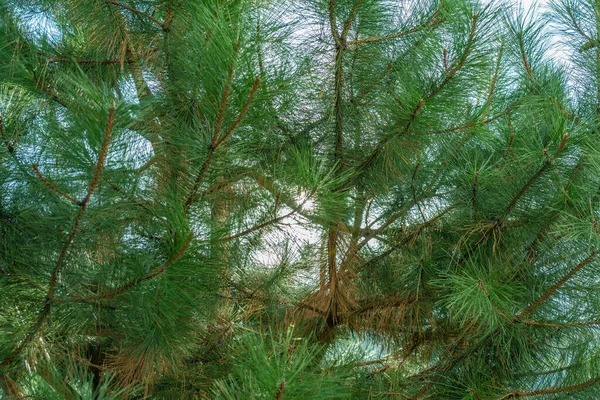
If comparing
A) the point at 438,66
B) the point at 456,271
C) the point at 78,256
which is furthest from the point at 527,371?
the point at 78,256

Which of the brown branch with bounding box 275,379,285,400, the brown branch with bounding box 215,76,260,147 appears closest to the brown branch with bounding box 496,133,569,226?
the brown branch with bounding box 215,76,260,147

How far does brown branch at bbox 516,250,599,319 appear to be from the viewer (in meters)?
2.13

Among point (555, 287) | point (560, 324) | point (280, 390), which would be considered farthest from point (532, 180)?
point (280, 390)

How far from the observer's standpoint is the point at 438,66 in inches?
85.7

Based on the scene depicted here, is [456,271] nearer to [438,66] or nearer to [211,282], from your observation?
[438,66]

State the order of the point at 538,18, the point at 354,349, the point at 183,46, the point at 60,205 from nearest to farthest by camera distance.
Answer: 1. the point at 60,205
2. the point at 183,46
3. the point at 538,18
4. the point at 354,349

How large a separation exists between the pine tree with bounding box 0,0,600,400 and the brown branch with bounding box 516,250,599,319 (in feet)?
0.04

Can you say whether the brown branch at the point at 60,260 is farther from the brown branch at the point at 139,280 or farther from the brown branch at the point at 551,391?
the brown branch at the point at 551,391

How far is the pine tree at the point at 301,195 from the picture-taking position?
67.3 inches

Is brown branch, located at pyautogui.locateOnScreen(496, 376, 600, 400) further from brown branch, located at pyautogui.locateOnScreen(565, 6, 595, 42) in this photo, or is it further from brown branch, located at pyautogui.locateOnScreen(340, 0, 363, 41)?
brown branch, located at pyautogui.locateOnScreen(565, 6, 595, 42)

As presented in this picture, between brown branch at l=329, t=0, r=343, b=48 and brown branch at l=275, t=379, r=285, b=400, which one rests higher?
brown branch at l=329, t=0, r=343, b=48

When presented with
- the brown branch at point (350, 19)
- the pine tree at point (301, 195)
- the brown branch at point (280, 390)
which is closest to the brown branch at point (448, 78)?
the pine tree at point (301, 195)

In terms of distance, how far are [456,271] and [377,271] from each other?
405 millimetres

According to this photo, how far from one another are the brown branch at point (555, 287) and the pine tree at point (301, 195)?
0.01 m
